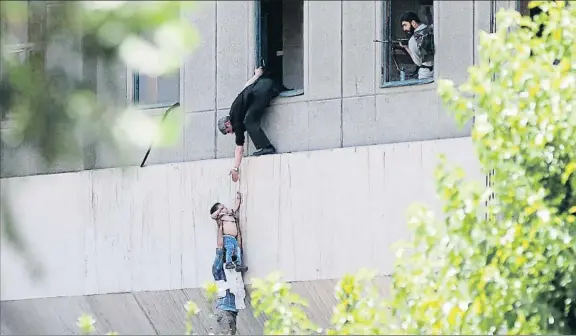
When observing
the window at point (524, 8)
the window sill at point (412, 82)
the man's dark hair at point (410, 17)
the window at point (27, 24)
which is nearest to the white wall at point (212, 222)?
the window sill at point (412, 82)

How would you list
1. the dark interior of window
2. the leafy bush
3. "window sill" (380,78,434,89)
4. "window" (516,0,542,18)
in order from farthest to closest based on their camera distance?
the dark interior of window → "window sill" (380,78,434,89) → "window" (516,0,542,18) → the leafy bush

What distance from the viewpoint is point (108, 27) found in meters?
5.55

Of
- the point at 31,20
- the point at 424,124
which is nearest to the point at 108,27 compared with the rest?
the point at 31,20

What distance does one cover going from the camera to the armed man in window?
20.3 meters

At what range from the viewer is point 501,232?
46.5 ft

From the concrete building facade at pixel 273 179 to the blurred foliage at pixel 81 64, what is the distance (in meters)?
14.0

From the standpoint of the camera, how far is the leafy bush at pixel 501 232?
13836 mm

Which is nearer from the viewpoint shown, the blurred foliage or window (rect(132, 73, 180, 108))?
the blurred foliage

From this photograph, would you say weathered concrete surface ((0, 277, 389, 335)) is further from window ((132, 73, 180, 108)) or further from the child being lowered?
window ((132, 73, 180, 108))

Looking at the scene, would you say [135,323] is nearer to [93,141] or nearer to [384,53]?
[384,53]

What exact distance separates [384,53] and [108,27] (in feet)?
49.8

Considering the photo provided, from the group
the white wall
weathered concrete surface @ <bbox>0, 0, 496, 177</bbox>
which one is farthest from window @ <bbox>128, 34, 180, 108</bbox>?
the white wall

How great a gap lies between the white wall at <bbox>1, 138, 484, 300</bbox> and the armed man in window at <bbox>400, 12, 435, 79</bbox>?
3.14 feet

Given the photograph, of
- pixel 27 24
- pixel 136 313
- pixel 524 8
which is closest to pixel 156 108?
pixel 136 313
